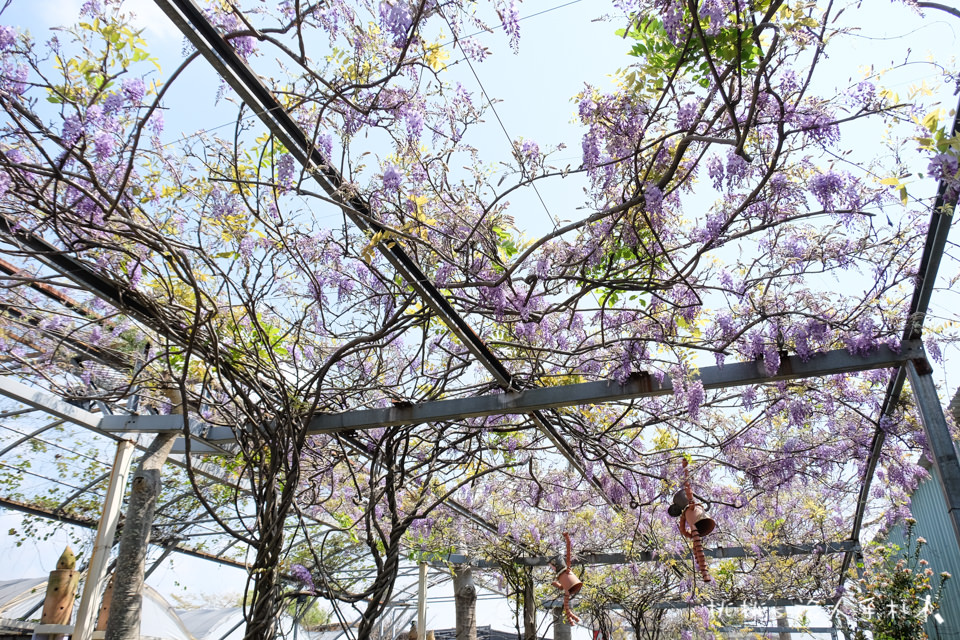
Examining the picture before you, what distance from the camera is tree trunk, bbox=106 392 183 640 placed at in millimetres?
3564

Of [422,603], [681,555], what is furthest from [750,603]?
[422,603]

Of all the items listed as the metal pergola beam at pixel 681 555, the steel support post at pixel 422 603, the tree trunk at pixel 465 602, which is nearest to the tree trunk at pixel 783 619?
the metal pergola beam at pixel 681 555

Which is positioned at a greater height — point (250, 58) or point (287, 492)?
point (250, 58)

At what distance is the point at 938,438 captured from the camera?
3.26 metres

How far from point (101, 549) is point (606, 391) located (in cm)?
360

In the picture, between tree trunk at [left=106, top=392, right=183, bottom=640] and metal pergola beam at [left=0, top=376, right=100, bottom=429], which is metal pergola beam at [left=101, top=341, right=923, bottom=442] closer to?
tree trunk at [left=106, top=392, right=183, bottom=640]

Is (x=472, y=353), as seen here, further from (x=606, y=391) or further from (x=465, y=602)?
(x=465, y=602)

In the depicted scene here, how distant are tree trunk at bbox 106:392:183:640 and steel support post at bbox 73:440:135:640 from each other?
0.66 m

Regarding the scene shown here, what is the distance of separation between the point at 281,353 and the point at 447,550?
4771mm

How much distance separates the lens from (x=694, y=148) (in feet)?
9.85

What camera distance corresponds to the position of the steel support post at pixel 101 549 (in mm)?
4398

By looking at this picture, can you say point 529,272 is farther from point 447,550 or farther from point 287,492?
point 447,550

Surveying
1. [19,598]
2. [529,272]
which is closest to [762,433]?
[529,272]

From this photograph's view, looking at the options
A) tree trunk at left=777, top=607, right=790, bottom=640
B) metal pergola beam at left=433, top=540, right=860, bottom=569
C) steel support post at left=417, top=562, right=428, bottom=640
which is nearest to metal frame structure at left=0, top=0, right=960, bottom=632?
metal pergola beam at left=433, top=540, right=860, bottom=569
